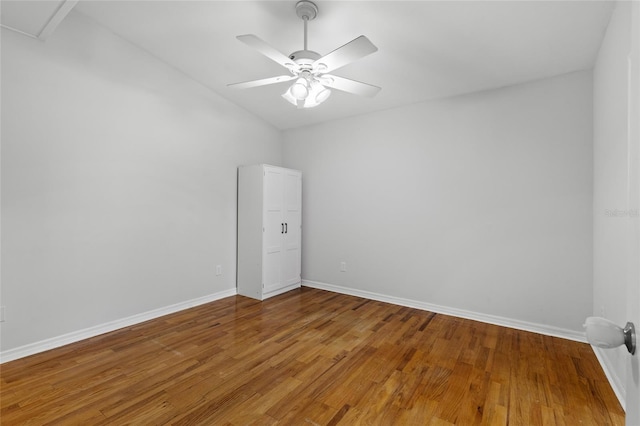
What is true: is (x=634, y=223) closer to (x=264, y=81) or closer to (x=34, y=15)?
(x=264, y=81)

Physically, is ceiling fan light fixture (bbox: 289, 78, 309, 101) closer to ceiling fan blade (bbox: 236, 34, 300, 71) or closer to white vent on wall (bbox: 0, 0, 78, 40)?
ceiling fan blade (bbox: 236, 34, 300, 71)

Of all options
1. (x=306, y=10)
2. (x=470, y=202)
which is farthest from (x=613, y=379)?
(x=306, y=10)

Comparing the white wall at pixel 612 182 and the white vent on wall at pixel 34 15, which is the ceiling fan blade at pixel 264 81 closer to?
the white vent on wall at pixel 34 15

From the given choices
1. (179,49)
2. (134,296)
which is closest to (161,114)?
(179,49)

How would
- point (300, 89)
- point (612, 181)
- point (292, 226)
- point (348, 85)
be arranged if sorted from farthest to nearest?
point (292, 226) < point (348, 85) < point (300, 89) < point (612, 181)

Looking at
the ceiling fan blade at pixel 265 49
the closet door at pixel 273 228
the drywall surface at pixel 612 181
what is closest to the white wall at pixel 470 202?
the drywall surface at pixel 612 181

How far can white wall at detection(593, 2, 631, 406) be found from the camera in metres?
1.94

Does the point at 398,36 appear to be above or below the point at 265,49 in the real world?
above

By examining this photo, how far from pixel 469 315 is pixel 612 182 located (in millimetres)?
1961

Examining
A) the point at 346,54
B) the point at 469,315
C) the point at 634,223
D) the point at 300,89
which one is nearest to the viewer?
the point at 634,223

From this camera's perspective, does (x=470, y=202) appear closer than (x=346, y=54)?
No

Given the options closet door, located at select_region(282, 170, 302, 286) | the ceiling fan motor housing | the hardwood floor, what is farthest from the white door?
closet door, located at select_region(282, 170, 302, 286)

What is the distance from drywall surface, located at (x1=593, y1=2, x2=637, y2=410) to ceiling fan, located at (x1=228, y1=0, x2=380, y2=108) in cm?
168

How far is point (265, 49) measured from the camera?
2125 millimetres
